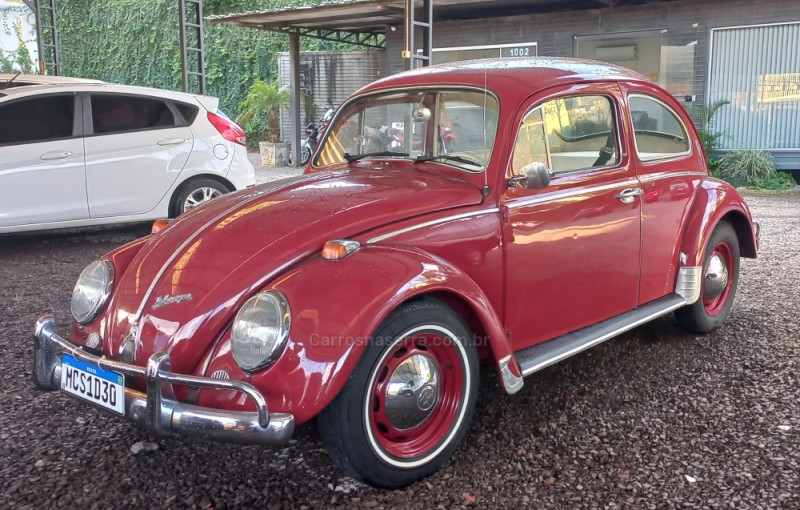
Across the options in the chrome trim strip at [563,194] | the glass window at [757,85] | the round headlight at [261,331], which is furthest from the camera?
the glass window at [757,85]

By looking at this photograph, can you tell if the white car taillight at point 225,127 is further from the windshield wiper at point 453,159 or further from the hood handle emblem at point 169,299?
the hood handle emblem at point 169,299

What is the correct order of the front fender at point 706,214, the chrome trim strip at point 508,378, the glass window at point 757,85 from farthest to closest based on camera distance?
the glass window at point 757,85
the front fender at point 706,214
the chrome trim strip at point 508,378

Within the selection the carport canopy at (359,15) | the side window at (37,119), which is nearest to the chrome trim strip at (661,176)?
the side window at (37,119)

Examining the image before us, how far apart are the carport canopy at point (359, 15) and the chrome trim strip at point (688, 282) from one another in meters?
8.12

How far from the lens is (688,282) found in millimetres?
Answer: 4301

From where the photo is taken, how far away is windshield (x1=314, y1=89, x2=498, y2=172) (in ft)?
11.5

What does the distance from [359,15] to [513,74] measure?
11085mm

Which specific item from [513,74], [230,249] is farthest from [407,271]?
[513,74]

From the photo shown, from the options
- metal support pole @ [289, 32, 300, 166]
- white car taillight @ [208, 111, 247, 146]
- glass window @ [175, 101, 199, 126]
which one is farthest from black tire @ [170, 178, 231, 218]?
metal support pole @ [289, 32, 300, 166]

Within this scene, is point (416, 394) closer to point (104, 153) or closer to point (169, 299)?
point (169, 299)

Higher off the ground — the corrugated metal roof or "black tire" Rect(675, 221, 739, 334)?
the corrugated metal roof

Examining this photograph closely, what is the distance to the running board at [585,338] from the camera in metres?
3.32

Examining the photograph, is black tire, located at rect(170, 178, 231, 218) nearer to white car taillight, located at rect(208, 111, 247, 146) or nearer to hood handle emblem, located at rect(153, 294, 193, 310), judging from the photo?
white car taillight, located at rect(208, 111, 247, 146)

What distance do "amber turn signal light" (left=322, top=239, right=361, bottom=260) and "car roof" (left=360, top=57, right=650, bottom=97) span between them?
1.21m
